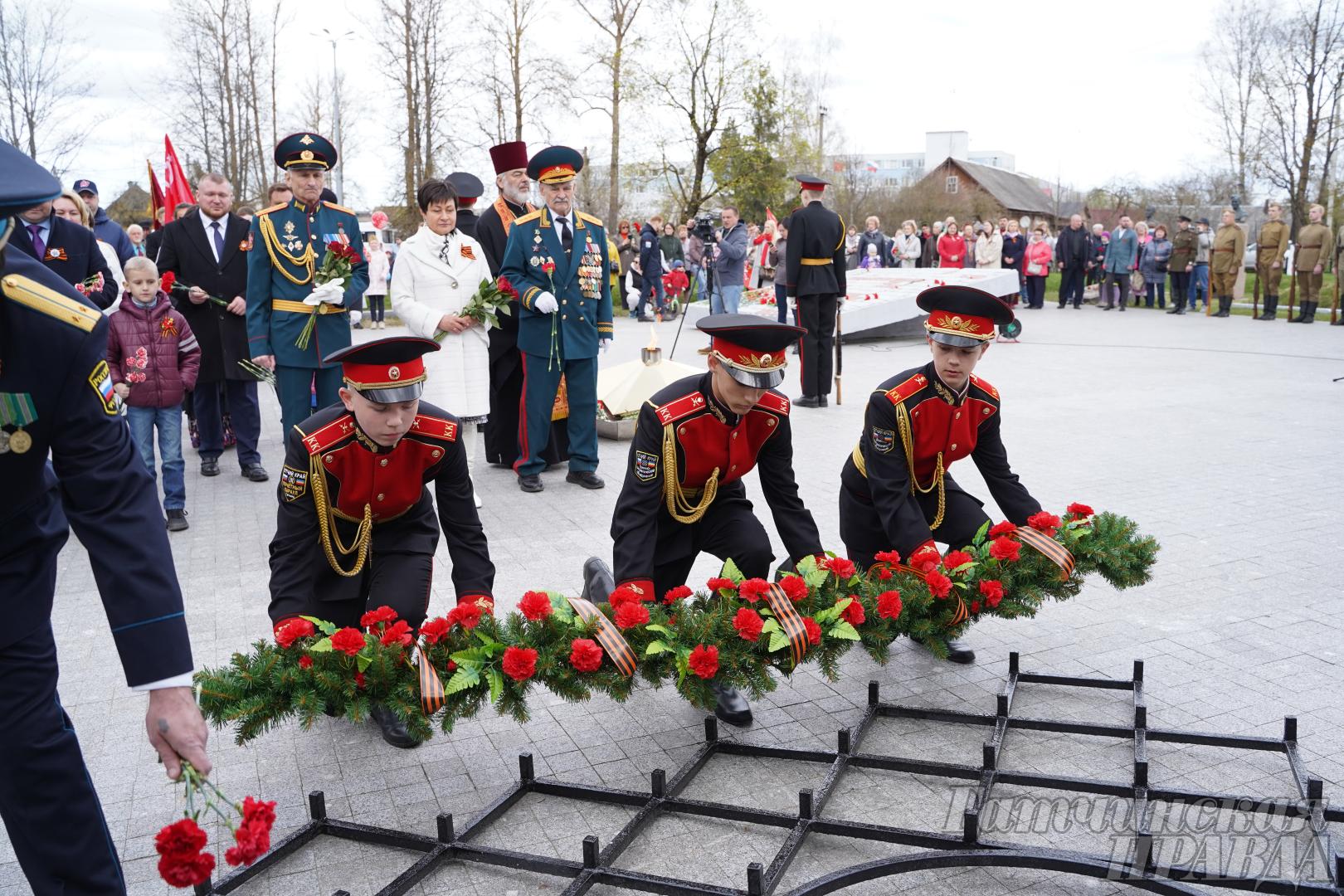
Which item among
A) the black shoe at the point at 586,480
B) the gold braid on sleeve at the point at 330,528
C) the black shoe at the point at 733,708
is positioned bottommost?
the black shoe at the point at 733,708

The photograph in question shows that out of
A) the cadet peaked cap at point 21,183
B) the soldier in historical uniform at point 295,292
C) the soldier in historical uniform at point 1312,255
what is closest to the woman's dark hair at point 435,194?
the soldier in historical uniform at point 295,292

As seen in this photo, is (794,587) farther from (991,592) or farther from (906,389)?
(906,389)

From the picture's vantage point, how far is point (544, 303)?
25.1ft

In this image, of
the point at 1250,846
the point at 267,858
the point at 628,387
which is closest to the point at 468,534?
the point at 267,858

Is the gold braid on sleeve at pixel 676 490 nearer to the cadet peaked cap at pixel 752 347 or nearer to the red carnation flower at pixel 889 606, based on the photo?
the cadet peaked cap at pixel 752 347

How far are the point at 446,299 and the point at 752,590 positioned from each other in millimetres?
4434

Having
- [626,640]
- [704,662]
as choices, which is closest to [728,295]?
[626,640]

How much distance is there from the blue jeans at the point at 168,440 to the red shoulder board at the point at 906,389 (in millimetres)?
4666

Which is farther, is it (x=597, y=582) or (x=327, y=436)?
(x=597, y=582)

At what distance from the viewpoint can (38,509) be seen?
2.39 metres

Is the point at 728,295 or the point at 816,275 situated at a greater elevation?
the point at 816,275

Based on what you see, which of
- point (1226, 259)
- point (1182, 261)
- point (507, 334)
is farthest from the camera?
point (1182, 261)

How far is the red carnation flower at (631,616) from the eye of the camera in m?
3.56

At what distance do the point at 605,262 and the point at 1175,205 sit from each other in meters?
42.2
